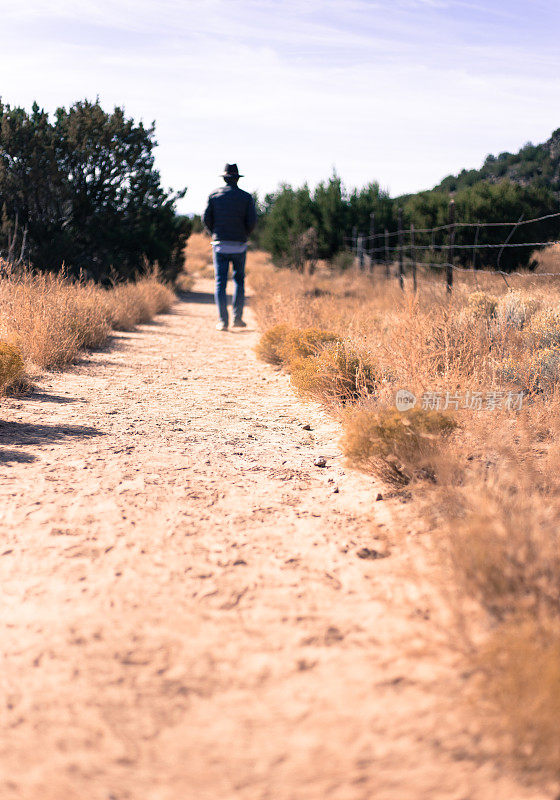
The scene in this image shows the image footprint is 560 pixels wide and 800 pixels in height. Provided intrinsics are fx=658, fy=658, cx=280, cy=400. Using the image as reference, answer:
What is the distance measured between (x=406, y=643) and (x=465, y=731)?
39 cm

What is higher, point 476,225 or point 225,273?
point 476,225

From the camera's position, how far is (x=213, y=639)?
7.29 feet

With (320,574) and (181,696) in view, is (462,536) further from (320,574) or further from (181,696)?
(181,696)

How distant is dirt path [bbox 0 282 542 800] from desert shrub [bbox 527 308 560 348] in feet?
8.32

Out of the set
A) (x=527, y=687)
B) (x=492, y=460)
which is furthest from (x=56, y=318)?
(x=527, y=687)

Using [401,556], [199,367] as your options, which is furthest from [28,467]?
[199,367]

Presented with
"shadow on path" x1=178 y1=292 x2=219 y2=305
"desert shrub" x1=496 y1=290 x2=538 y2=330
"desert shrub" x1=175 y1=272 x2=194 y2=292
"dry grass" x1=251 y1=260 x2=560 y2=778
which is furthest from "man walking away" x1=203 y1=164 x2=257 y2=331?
"desert shrub" x1=175 y1=272 x2=194 y2=292

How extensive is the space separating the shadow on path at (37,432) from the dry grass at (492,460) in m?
1.86

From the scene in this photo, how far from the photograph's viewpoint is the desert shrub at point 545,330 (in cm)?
560

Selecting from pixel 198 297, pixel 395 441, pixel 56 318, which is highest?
pixel 198 297

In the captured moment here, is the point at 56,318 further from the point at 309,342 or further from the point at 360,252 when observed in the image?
the point at 360,252

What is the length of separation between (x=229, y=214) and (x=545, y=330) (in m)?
5.24

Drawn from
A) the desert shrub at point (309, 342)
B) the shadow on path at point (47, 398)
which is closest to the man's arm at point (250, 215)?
the desert shrub at point (309, 342)

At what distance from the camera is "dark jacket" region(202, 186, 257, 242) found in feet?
30.8
